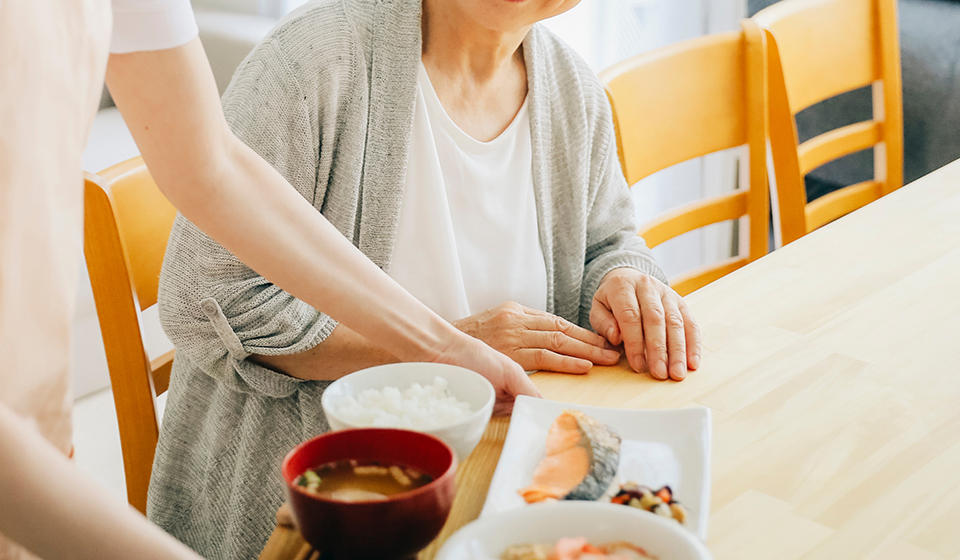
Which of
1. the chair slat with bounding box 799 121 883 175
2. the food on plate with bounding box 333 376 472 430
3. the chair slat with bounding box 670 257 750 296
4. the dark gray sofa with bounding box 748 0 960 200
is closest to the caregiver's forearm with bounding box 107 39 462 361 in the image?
the food on plate with bounding box 333 376 472 430

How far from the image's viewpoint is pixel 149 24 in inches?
27.4

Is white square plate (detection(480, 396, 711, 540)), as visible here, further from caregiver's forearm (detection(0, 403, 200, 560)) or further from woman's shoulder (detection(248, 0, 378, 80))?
woman's shoulder (detection(248, 0, 378, 80))

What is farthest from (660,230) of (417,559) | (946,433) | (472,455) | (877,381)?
(417,559)

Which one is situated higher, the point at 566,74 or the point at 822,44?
the point at 566,74

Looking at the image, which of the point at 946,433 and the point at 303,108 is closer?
the point at 946,433

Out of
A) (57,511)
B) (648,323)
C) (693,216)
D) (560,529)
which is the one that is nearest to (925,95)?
(693,216)

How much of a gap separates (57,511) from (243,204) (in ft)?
1.48

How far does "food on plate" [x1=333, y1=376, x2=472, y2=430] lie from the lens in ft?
2.33

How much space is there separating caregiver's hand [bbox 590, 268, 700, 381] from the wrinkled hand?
17 centimetres

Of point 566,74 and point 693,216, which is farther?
point 693,216

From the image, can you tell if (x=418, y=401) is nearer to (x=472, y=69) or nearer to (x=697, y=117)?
(x=472, y=69)

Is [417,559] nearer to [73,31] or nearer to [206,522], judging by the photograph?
[73,31]

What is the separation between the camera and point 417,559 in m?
0.64

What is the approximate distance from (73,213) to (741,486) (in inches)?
23.2
